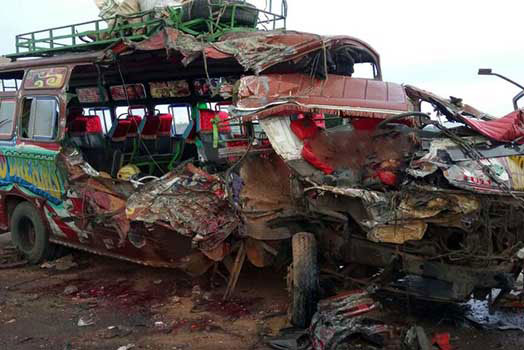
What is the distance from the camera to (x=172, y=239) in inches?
227

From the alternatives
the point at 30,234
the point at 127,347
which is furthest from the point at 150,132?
the point at 127,347

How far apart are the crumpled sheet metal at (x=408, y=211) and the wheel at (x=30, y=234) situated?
4.81 meters

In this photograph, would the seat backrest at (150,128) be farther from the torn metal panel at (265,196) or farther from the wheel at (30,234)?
the torn metal panel at (265,196)

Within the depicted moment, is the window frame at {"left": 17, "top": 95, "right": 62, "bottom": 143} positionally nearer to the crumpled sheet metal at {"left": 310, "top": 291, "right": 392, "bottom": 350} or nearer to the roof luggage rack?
the roof luggage rack

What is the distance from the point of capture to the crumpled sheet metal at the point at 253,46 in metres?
5.69

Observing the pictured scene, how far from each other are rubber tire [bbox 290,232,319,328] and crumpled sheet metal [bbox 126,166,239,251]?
726 millimetres

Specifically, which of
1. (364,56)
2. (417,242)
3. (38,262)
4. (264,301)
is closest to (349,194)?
(417,242)

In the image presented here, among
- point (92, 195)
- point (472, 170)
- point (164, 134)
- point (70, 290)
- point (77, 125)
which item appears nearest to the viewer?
point (472, 170)

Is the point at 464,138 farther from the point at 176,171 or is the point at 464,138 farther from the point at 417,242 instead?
the point at 176,171

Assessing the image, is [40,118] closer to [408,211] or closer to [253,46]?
[253,46]

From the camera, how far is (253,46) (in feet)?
19.6

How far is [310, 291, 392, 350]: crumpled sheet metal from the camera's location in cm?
440

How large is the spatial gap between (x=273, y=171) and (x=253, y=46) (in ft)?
4.38

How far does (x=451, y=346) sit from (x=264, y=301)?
6.61 feet
